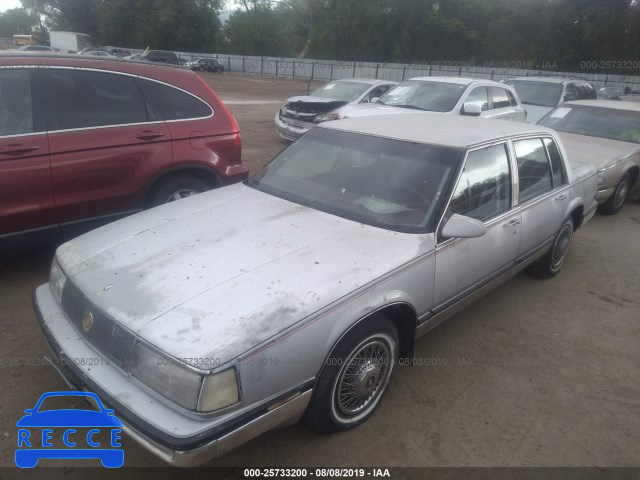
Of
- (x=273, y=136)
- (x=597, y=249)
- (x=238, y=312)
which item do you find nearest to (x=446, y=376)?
(x=238, y=312)

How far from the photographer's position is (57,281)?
277 centimetres

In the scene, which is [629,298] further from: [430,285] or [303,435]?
[303,435]

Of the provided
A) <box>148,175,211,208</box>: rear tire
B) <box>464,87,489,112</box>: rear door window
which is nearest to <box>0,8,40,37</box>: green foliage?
<box>464,87,489,112</box>: rear door window

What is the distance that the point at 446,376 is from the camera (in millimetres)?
3234

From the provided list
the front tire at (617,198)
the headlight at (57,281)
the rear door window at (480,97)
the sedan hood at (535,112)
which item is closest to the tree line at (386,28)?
the sedan hood at (535,112)

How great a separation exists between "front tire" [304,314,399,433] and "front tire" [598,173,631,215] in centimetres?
562

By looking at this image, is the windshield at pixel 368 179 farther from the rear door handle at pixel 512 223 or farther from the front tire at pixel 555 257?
the front tire at pixel 555 257

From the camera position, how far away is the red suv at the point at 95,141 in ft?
12.4

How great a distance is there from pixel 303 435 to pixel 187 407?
0.92m

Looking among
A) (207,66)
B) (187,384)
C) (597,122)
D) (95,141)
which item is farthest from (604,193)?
(207,66)

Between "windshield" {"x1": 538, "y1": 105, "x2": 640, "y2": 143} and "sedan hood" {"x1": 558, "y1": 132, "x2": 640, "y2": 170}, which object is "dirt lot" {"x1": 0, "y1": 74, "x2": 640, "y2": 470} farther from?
"windshield" {"x1": 538, "y1": 105, "x2": 640, "y2": 143}

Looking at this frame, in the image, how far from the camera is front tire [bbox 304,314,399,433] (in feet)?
7.89

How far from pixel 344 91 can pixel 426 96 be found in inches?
127

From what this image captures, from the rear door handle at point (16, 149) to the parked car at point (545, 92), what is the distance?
10192 mm
